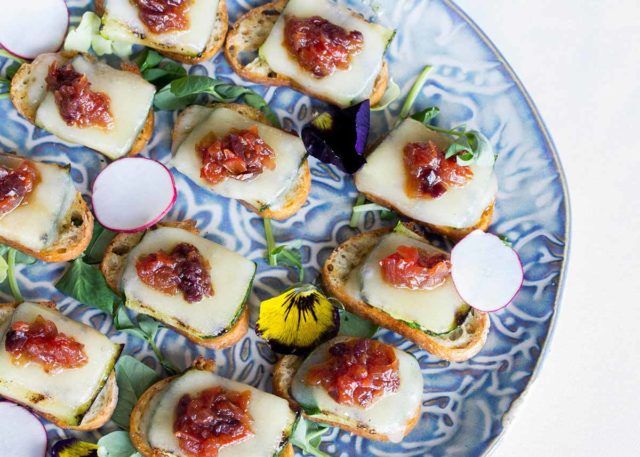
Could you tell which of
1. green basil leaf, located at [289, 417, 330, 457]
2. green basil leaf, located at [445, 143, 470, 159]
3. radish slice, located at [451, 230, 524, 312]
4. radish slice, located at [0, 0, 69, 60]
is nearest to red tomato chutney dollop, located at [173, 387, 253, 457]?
green basil leaf, located at [289, 417, 330, 457]

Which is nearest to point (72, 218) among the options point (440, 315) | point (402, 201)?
point (402, 201)

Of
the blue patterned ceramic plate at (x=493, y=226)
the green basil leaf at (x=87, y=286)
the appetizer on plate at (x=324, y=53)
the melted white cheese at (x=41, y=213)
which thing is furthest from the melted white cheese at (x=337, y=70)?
the green basil leaf at (x=87, y=286)

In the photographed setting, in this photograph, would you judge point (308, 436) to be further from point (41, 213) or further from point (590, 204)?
point (590, 204)

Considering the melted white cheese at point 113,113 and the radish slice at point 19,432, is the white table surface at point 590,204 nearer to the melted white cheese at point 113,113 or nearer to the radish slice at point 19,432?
the melted white cheese at point 113,113

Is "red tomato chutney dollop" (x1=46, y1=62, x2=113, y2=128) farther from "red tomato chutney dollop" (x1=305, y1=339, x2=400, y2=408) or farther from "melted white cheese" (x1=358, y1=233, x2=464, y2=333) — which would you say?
"red tomato chutney dollop" (x1=305, y1=339, x2=400, y2=408)

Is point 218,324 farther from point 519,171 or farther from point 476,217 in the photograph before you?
point 519,171

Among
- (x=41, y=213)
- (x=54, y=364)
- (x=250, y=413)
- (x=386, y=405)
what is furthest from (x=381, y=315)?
(x=41, y=213)

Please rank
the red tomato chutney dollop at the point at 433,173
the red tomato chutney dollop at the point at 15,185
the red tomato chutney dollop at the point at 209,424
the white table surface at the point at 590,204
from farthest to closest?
the white table surface at the point at 590,204 < the red tomato chutney dollop at the point at 433,173 < the red tomato chutney dollop at the point at 15,185 < the red tomato chutney dollop at the point at 209,424
